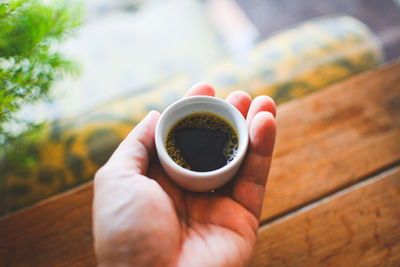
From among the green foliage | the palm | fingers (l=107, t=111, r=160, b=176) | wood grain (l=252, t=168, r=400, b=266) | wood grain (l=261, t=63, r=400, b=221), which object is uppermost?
the green foliage

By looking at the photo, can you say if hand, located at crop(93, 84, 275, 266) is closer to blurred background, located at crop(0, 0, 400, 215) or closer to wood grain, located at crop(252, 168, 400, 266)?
wood grain, located at crop(252, 168, 400, 266)

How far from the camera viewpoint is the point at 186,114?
93cm

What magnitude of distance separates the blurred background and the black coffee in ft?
1.01

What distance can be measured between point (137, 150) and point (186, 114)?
0.20 m

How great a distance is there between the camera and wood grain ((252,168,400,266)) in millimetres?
886

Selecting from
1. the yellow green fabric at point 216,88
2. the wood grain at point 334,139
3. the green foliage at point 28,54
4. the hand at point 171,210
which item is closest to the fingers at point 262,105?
the hand at point 171,210

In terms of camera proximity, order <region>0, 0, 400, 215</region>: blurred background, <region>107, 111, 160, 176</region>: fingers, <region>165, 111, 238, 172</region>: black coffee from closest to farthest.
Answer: <region>107, 111, 160, 176</region>: fingers → <region>165, 111, 238, 172</region>: black coffee → <region>0, 0, 400, 215</region>: blurred background

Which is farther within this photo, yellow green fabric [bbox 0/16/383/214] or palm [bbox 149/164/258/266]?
yellow green fabric [bbox 0/16/383/214]

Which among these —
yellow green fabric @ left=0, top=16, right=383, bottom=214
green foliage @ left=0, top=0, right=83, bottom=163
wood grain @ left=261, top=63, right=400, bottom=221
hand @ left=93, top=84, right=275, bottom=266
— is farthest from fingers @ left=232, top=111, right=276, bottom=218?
green foliage @ left=0, top=0, right=83, bottom=163

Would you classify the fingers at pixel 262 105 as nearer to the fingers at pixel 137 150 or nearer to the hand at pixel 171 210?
the hand at pixel 171 210

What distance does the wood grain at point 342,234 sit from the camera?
886mm

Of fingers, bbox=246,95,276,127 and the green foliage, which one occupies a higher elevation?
the green foliage

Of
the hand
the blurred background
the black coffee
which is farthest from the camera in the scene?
the blurred background

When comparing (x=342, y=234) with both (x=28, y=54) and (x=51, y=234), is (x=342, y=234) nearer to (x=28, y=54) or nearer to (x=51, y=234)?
(x=51, y=234)
